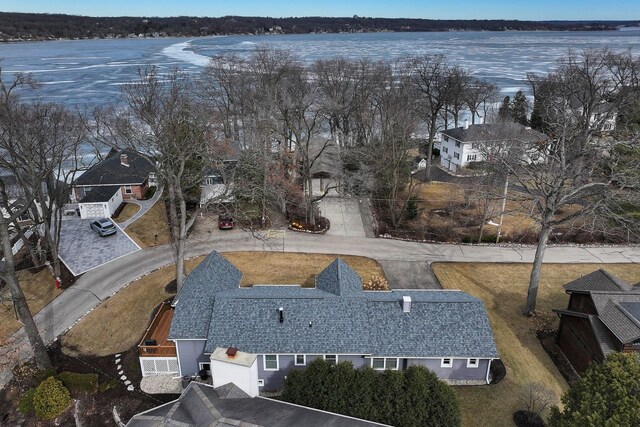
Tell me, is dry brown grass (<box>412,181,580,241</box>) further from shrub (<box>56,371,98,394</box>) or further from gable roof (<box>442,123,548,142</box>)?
shrub (<box>56,371,98,394</box>)

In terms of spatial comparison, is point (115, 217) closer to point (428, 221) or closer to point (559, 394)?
point (428, 221)

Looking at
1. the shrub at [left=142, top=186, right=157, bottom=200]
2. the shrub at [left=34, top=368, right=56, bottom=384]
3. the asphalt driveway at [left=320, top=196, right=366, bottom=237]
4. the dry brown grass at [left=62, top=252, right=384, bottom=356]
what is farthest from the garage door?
the shrub at [left=34, top=368, right=56, bottom=384]

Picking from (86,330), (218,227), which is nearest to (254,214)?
(218,227)

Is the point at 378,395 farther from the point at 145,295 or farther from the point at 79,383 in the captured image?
the point at 145,295

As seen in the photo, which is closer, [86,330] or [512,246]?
[86,330]

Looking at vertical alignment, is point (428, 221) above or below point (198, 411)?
below

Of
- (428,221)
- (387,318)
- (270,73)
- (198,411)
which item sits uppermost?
(270,73)

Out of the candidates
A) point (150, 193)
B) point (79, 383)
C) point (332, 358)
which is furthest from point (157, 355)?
point (150, 193)
